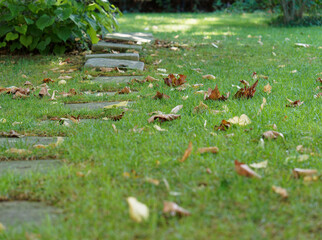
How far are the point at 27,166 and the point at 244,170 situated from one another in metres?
1.04

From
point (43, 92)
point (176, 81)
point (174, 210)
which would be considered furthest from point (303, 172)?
point (43, 92)

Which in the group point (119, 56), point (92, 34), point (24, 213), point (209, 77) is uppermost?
point (92, 34)

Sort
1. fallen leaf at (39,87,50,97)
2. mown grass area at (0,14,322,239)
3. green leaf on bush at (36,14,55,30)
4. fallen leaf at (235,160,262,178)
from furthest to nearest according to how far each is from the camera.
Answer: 1. green leaf on bush at (36,14,55,30)
2. fallen leaf at (39,87,50,97)
3. fallen leaf at (235,160,262,178)
4. mown grass area at (0,14,322,239)

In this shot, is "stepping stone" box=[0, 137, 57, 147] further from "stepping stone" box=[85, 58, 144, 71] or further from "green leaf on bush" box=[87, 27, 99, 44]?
"green leaf on bush" box=[87, 27, 99, 44]

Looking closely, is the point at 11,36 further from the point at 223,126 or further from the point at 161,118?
the point at 223,126

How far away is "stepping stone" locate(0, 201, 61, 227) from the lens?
54.6 inches

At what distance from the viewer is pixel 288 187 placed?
5.10 ft

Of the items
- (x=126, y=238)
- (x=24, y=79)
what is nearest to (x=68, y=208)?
(x=126, y=238)

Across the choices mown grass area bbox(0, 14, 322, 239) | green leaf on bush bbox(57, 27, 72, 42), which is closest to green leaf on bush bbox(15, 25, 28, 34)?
green leaf on bush bbox(57, 27, 72, 42)

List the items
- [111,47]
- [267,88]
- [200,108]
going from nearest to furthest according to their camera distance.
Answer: [200,108]
[267,88]
[111,47]

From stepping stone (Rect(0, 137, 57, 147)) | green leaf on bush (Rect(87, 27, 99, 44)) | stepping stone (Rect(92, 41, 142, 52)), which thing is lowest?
stepping stone (Rect(0, 137, 57, 147))

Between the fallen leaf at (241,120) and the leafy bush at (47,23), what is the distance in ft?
10.3

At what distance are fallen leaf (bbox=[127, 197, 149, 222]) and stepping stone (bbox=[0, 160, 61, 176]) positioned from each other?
587 millimetres

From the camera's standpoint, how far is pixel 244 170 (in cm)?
165
